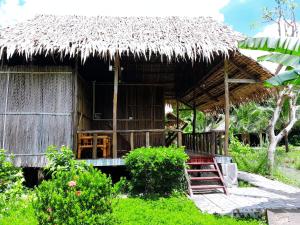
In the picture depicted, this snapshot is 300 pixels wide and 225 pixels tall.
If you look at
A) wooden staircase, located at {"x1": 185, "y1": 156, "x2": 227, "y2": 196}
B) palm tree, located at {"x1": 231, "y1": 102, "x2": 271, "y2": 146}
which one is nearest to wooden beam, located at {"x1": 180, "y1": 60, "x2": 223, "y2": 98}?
wooden staircase, located at {"x1": 185, "y1": 156, "x2": 227, "y2": 196}

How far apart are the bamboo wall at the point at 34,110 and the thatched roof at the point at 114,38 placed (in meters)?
0.62

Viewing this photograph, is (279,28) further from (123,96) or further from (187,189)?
(187,189)

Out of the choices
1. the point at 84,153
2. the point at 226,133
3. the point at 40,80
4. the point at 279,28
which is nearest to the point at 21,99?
the point at 40,80

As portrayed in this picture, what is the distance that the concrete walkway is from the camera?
5551mm

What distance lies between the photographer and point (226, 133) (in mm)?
7914

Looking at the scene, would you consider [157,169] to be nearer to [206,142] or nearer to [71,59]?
[71,59]

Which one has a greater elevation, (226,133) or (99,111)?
(99,111)

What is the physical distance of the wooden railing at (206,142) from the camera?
8.92 metres

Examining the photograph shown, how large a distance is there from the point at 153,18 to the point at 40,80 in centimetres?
412

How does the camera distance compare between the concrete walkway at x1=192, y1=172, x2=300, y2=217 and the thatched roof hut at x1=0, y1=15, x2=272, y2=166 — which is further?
the thatched roof hut at x1=0, y1=15, x2=272, y2=166

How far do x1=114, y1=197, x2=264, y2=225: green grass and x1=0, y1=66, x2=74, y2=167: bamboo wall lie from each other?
2.60m

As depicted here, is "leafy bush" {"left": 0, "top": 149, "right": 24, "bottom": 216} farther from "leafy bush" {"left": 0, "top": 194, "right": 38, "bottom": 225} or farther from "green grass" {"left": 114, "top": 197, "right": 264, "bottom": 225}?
"green grass" {"left": 114, "top": 197, "right": 264, "bottom": 225}

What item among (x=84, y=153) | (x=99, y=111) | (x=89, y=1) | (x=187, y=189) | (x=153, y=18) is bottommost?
(x=187, y=189)

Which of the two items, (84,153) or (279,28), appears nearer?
(84,153)
